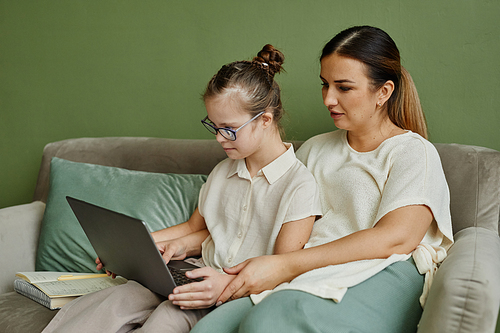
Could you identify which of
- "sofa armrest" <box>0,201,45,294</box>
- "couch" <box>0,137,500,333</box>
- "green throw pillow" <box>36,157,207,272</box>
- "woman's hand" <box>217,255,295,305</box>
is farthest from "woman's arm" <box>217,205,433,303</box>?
"sofa armrest" <box>0,201,45,294</box>

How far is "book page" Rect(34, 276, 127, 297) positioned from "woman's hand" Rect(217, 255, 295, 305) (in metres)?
0.42

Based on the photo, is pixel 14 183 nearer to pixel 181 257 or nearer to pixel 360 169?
pixel 181 257

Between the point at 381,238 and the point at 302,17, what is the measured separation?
1046mm

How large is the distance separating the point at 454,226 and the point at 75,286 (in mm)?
1149

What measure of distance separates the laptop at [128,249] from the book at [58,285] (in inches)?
3.9

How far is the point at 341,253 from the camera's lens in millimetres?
1081

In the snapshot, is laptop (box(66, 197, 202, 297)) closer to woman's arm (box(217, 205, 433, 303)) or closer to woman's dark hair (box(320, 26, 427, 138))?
woman's arm (box(217, 205, 433, 303))

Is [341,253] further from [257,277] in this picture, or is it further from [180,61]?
[180,61]

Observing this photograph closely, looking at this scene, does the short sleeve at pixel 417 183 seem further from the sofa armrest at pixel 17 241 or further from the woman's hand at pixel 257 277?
the sofa armrest at pixel 17 241

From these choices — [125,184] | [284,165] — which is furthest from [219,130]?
[125,184]

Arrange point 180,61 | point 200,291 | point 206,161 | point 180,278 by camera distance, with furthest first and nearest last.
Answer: point 180,61, point 206,161, point 180,278, point 200,291

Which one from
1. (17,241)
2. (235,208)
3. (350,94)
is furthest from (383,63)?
(17,241)

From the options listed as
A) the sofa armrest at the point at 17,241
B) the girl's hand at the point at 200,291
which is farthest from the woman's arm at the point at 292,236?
the sofa armrest at the point at 17,241

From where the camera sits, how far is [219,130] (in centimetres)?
122
